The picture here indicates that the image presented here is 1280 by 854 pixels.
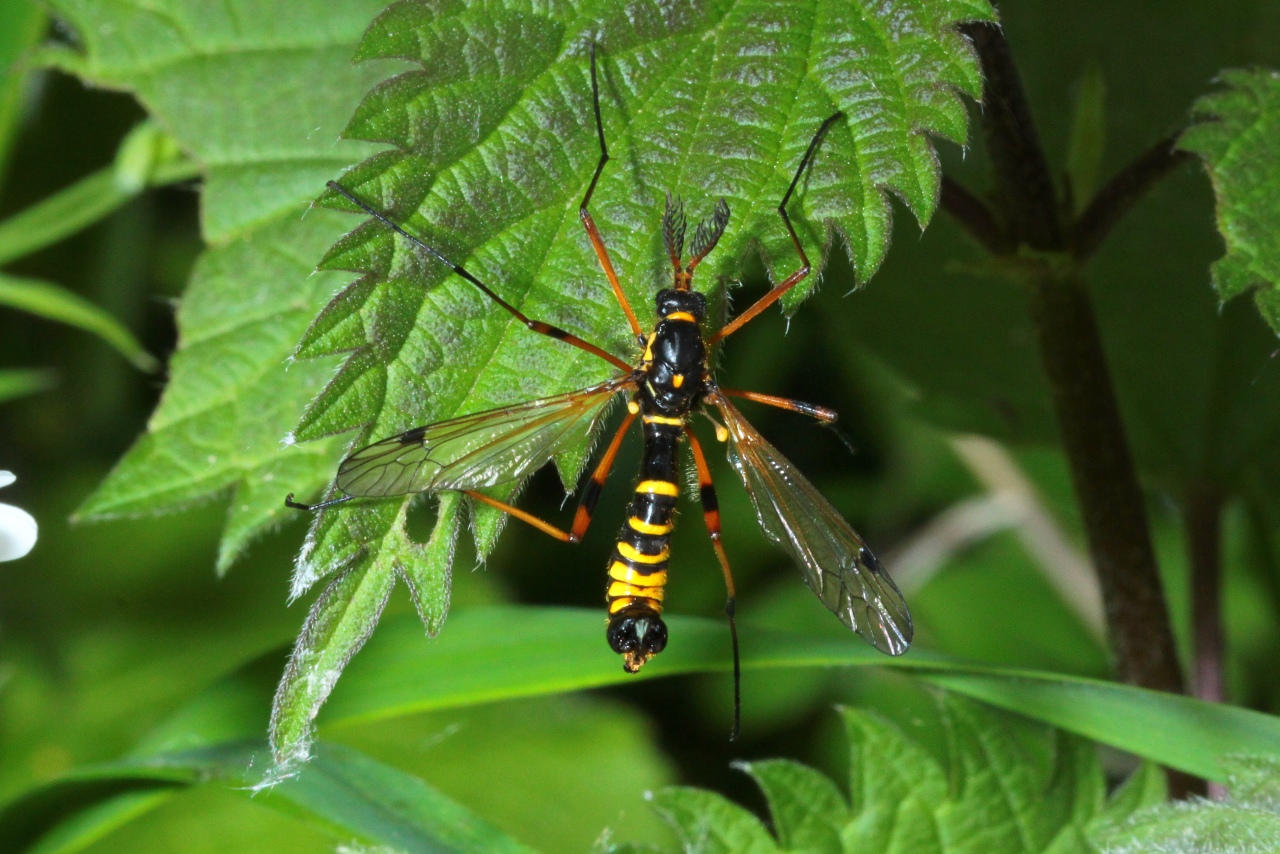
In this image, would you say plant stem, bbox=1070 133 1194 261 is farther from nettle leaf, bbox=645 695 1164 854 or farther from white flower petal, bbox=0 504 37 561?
white flower petal, bbox=0 504 37 561

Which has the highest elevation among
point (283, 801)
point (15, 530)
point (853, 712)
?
point (15, 530)

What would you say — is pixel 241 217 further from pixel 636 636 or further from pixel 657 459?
pixel 636 636

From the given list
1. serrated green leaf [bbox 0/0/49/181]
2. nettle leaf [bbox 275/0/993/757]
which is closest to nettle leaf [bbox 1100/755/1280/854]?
nettle leaf [bbox 275/0/993/757]

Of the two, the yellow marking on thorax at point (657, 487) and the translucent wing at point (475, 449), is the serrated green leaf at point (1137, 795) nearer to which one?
the yellow marking on thorax at point (657, 487)

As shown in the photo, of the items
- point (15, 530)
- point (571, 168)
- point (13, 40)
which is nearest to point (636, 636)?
point (571, 168)

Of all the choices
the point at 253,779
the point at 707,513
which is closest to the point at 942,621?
the point at 707,513

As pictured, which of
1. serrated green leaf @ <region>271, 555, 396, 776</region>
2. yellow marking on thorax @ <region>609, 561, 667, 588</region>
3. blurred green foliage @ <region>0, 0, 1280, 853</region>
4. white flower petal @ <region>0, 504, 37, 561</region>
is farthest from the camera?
blurred green foliage @ <region>0, 0, 1280, 853</region>
